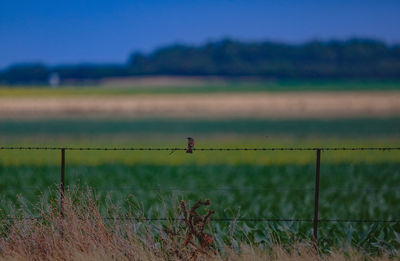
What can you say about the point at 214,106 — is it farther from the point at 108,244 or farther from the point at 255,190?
the point at 108,244

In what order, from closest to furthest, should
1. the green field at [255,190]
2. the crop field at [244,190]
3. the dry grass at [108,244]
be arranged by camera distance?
1. the dry grass at [108,244]
2. the crop field at [244,190]
3. the green field at [255,190]

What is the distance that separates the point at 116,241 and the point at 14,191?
38.8 ft

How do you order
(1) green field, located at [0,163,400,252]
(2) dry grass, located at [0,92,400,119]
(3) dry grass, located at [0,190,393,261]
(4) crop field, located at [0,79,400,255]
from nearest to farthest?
(3) dry grass, located at [0,190,393,261]
(4) crop field, located at [0,79,400,255]
(1) green field, located at [0,163,400,252]
(2) dry grass, located at [0,92,400,119]

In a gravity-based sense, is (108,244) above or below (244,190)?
above

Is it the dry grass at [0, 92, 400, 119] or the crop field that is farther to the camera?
the dry grass at [0, 92, 400, 119]

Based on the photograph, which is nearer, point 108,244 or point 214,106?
point 108,244

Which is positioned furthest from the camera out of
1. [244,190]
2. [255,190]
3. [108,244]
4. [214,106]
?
[214,106]

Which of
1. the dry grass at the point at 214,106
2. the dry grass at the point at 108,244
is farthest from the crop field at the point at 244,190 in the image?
the dry grass at the point at 214,106

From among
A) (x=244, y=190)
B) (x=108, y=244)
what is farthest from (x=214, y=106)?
(x=108, y=244)

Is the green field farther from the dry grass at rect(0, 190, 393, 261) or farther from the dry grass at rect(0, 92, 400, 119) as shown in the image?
the dry grass at rect(0, 92, 400, 119)

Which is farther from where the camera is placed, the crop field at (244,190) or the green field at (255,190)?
the green field at (255,190)

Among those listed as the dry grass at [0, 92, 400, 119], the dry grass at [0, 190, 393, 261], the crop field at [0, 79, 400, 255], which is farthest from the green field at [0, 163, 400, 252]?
the dry grass at [0, 92, 400, 119]

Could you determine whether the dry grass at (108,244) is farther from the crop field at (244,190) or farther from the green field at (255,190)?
the green field at (255,190)

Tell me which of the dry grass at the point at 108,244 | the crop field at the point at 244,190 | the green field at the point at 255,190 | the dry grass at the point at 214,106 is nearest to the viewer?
the dry grass at the point at 108,244
